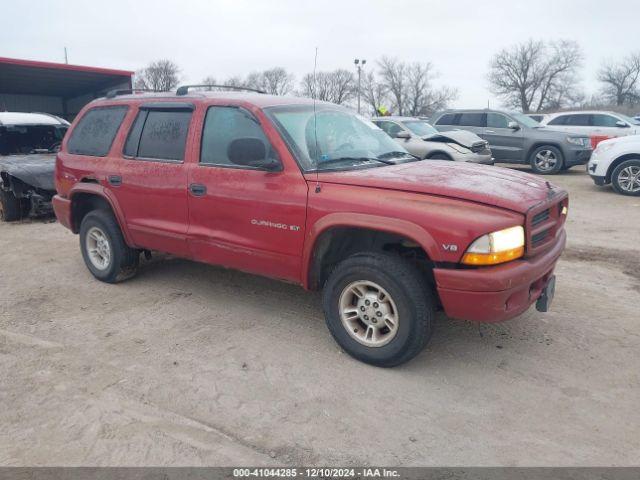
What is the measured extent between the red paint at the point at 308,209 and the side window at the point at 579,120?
43.7ft

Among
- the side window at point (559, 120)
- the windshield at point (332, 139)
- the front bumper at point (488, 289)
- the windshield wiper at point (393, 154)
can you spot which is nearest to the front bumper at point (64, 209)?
the windshield at point (332, 139)

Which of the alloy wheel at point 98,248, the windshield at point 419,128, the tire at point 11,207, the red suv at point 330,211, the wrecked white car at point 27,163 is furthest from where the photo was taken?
the windshield at point 419,128

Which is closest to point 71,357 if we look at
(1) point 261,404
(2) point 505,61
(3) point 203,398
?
(3) point 203,398

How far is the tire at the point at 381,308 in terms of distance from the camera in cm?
337

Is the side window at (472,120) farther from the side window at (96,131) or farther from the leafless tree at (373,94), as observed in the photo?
the leafless tree at (373,94)

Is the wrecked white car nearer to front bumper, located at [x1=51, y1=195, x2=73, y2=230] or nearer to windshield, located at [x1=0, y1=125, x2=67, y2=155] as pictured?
windshield, located at [x1=0, y1=125, x2=67, y2=155]

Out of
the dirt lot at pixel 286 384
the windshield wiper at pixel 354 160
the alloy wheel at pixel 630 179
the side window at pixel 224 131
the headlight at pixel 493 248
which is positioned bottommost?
the dirt lot at pixel 286 384

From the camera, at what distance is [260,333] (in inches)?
166

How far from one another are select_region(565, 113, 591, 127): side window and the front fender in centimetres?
1461

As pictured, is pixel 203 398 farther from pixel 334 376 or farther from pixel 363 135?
pixel 363 135

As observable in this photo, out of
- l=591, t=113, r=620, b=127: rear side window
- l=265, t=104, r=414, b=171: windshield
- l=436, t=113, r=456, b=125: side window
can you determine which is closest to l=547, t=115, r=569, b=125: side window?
l=591, t=113, r=620, b=127: rear side window

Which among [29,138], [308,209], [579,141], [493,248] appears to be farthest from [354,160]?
[579,141]

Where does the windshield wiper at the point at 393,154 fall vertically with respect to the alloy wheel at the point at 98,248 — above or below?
above

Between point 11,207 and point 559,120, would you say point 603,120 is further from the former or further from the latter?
point 11,207
